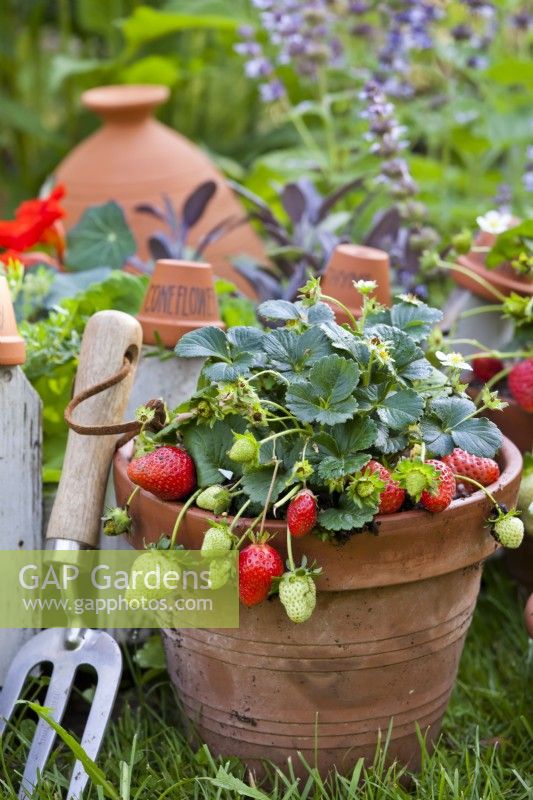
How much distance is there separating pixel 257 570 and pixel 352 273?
65cm

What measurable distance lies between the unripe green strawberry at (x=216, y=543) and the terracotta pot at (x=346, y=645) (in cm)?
4

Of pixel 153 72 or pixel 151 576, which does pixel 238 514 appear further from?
pixel 153 72

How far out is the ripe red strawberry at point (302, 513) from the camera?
103 centimetres

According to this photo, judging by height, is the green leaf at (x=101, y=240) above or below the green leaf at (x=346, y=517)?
below

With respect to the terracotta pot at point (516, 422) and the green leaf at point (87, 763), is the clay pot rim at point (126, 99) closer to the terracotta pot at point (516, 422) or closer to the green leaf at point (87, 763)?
the terracotta pot at point (516, 422)

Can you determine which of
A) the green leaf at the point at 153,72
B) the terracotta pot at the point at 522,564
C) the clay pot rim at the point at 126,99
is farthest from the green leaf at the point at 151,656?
the green leaf at the point at 153,72

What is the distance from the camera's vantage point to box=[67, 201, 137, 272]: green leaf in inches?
79.7

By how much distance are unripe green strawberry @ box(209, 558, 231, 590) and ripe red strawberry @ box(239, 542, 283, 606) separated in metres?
0.02

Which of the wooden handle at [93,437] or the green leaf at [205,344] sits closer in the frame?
the green leaf at [205,344]

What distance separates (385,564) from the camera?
110cm

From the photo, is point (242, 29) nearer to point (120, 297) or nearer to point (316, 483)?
point (120, 297)

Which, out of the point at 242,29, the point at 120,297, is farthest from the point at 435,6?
the point at 120,297

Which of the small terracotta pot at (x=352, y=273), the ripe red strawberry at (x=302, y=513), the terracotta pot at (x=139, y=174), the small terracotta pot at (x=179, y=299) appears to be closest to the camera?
the ripe red strawberry at (x=302, y=513)

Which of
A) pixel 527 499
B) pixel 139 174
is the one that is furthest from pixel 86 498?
pixel 139 174
